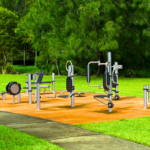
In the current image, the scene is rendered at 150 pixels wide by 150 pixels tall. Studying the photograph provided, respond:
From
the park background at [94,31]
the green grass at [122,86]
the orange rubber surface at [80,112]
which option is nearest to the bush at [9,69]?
the park background at [94,31]

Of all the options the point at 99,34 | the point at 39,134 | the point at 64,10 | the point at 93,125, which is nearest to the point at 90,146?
the point at 39,134

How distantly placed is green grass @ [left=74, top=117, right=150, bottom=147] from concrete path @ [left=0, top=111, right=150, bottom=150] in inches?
11.8

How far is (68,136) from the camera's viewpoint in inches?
249

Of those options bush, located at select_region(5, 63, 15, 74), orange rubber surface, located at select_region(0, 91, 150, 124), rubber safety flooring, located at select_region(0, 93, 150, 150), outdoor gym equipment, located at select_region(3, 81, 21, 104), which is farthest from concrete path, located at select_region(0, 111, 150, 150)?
bush, located at select_region(5, 63, 15, 74)

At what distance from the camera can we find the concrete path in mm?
5586

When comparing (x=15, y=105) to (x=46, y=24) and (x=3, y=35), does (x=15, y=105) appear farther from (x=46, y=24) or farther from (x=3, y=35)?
(x=3, y=35)

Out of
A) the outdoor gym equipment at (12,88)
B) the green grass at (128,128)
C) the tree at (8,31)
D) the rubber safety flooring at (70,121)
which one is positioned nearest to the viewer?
the rubber safety flooring at (70,121)

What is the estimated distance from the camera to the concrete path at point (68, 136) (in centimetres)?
559

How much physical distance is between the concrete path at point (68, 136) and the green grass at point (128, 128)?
0.98 feet

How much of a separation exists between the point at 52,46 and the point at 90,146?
27.1m

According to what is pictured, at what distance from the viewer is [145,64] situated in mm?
36125

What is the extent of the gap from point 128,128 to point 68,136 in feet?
5.52

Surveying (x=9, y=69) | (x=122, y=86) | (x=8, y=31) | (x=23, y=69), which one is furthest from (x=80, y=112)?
(x=8, y=31)

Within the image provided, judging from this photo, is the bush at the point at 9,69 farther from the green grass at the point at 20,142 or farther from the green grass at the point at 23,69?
the green grass at the point at 20,142
